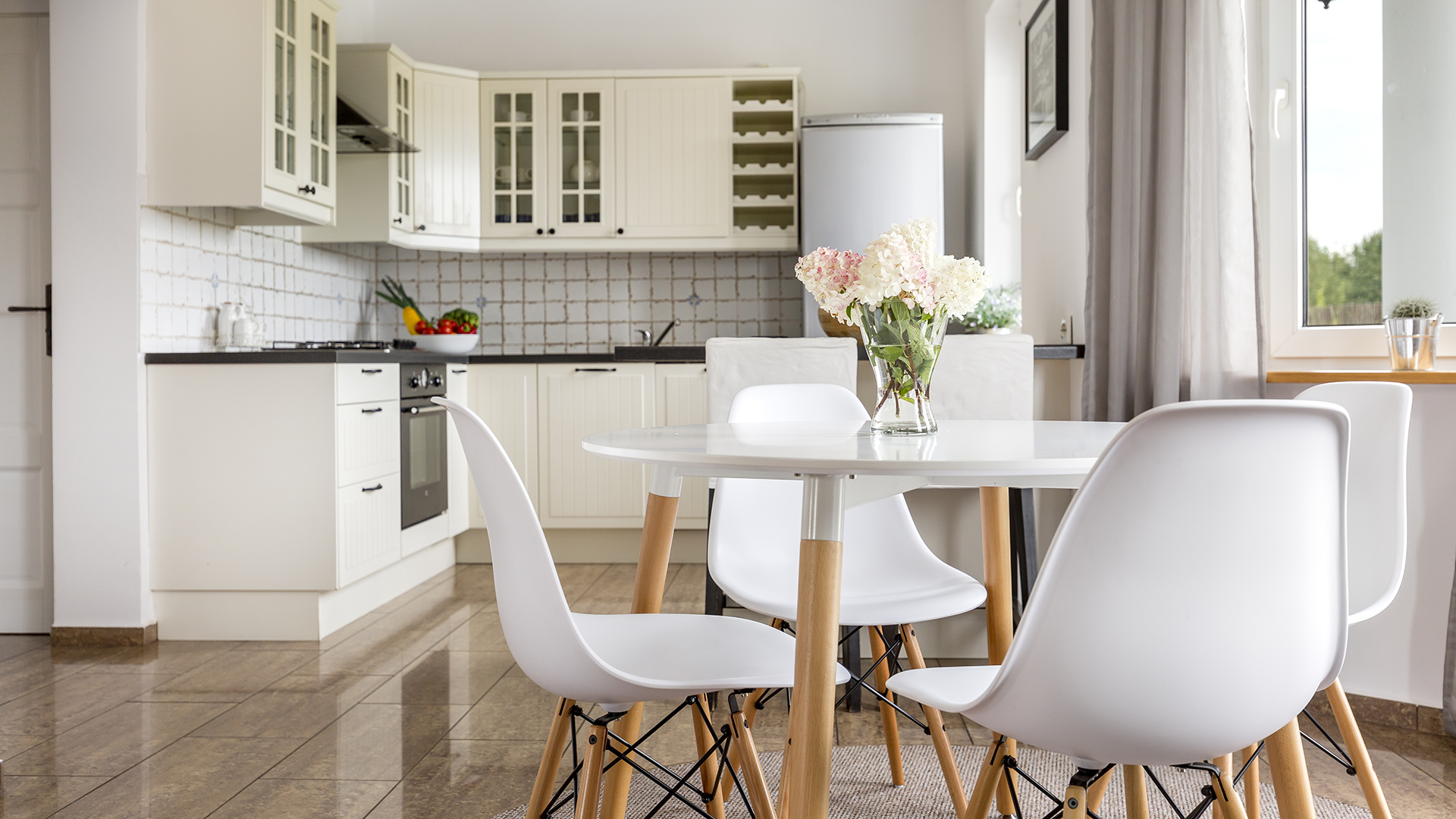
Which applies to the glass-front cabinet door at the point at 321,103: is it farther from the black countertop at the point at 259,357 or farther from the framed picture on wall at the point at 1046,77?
the framed picture on wall at the point at 1046,77

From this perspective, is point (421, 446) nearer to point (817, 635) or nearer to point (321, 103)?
point (321, 103)

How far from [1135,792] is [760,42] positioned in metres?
4.46

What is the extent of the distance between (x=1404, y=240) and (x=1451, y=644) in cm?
96

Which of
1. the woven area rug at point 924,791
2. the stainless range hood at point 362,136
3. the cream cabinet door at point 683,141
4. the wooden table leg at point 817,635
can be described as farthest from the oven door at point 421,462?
the wooden table leg at point 817,635

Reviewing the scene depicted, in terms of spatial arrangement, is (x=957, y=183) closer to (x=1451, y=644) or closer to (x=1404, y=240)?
(x=1404, y=240)

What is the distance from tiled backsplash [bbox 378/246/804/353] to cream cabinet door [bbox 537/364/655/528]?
2.52ft

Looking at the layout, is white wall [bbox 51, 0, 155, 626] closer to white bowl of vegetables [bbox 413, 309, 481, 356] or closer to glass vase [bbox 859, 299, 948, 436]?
white bowl of vegetables [bbox 413, 309, 481, 356]

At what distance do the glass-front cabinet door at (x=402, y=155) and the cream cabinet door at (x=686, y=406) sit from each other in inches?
53.9

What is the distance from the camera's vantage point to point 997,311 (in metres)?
4.29

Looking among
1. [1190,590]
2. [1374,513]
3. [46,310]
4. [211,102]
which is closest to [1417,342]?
[1374,513]

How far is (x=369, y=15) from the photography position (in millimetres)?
5129

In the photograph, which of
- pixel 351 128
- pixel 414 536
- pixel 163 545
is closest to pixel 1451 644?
pixel 414 536

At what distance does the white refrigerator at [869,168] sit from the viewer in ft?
14.7

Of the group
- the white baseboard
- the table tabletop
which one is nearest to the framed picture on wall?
the table tabletop
